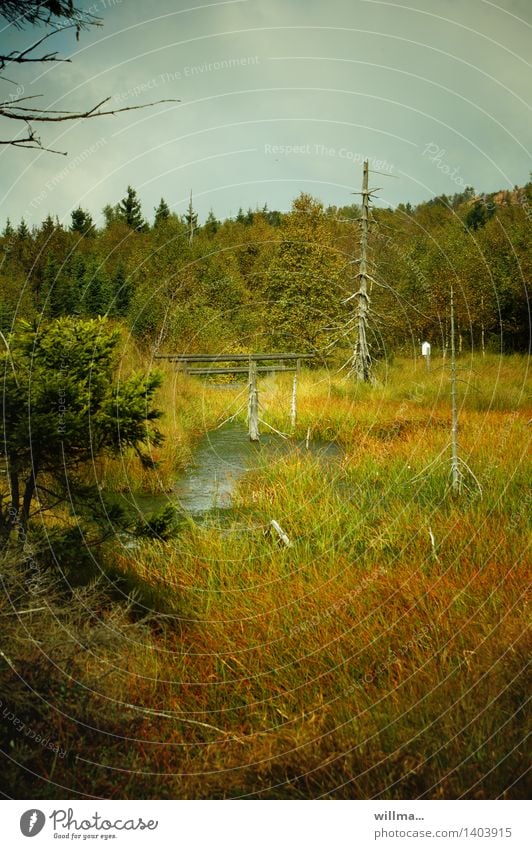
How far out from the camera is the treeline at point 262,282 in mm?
6008

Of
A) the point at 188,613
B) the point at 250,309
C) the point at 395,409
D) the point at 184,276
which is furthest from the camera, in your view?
the point at 250,309

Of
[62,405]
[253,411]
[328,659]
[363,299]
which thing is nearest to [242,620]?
[328,659]

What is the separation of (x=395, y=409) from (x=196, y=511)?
4.69 m

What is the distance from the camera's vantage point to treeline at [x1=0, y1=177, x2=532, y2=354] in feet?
19.7

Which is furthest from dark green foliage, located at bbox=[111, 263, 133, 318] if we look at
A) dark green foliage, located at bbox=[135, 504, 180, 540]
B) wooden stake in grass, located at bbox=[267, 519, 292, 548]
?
dark green foliage, located at bbox=[135, 504, 180, 540]

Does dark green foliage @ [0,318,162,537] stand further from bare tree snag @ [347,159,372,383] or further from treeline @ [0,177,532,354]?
bare tree snag @ [347,159,372,383]

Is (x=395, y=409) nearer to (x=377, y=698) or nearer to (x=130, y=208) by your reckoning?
(x=130, y=208)

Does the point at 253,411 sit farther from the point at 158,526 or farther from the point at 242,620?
the point at 242,620

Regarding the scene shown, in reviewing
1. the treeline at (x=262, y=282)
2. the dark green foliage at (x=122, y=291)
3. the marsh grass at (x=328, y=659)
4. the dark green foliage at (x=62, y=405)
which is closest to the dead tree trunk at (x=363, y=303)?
the treeline at (x=262, y=282)

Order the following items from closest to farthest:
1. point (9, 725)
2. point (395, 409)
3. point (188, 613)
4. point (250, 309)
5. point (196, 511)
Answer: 1. point (9, 725)
2. point (188, 613)
3. point (196, 511)
4. point (395, 409)
5. point (250, 309)

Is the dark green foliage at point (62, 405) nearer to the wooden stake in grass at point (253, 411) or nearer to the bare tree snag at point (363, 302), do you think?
the wooden stake in grass at point (253, 411)

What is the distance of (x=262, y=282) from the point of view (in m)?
20.7

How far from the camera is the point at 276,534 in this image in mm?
4238

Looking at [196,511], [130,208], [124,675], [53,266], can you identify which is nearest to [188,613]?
[124,675]
